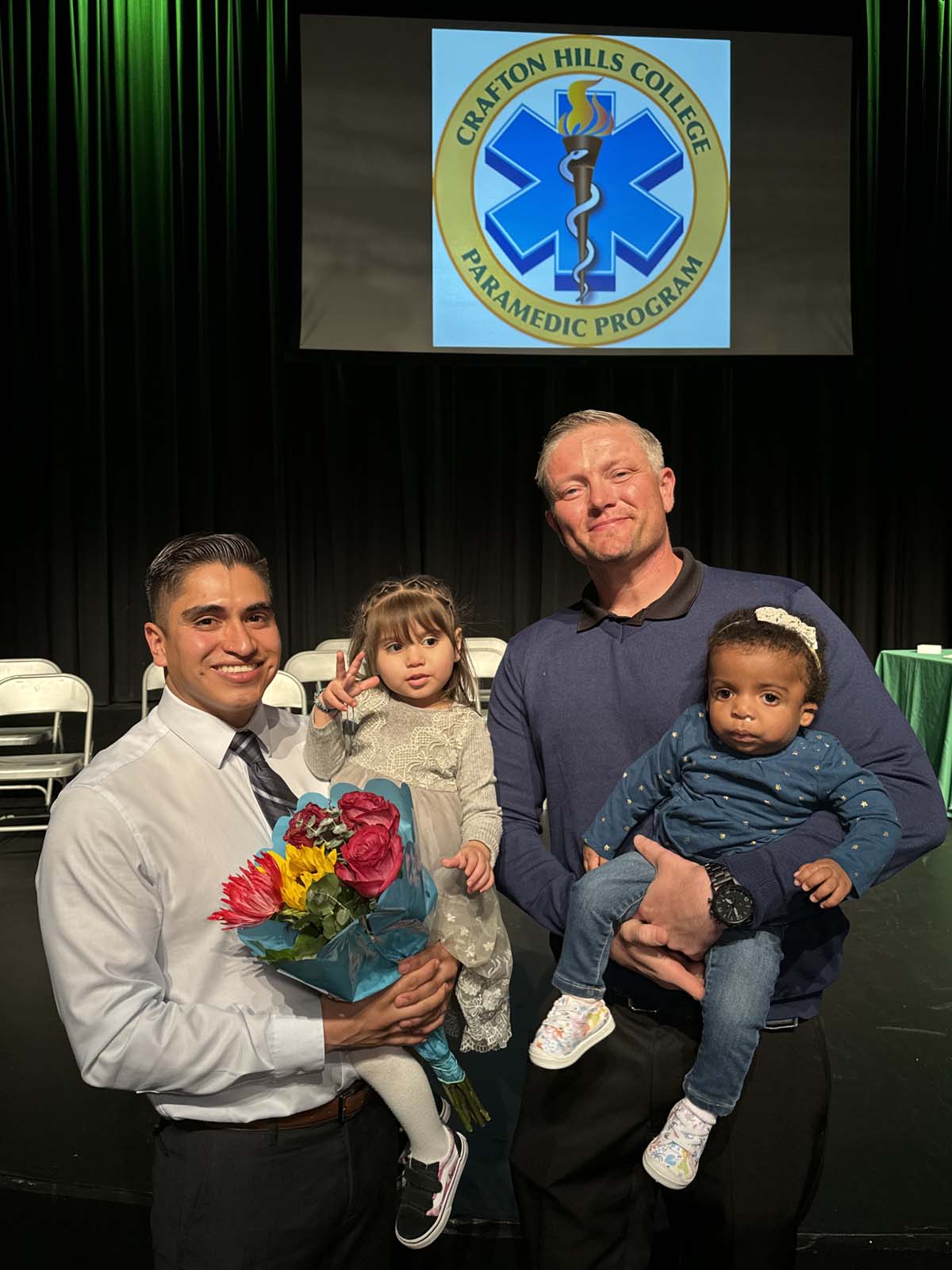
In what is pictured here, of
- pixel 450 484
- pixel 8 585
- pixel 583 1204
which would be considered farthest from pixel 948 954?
pixel 8 585

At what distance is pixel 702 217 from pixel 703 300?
1.76 ft

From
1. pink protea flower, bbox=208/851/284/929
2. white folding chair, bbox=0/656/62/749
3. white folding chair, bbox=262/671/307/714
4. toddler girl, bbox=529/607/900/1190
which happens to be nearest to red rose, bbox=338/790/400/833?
pink protea flower, bbox=208/851/284/929

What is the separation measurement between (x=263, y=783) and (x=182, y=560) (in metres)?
0.37

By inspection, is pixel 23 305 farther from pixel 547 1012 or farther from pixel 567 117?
pixel 547 1012

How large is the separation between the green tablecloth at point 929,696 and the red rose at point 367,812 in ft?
15.6

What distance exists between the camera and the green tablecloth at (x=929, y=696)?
5477mm

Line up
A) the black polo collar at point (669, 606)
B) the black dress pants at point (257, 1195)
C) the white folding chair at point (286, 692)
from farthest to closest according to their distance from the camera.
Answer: the white folding chair at point (286, 692)
the black polo collar at point (669, 606)
the black dress pants at point (257, 1195)

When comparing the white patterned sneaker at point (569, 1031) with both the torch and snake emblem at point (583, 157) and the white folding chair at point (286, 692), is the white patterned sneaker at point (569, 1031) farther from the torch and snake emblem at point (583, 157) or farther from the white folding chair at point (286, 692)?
the torch and snake emblem at point (583, 157)

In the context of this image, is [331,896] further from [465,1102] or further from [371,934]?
[465,1102]

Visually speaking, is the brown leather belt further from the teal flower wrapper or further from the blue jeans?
the blue jeans

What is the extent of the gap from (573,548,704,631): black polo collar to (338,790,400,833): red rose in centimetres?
57

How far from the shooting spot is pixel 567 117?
21.4 ft

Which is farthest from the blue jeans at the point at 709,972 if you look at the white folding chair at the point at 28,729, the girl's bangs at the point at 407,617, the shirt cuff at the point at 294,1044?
the white folding chair at the point at 28,729

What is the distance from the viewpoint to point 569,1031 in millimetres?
1614
